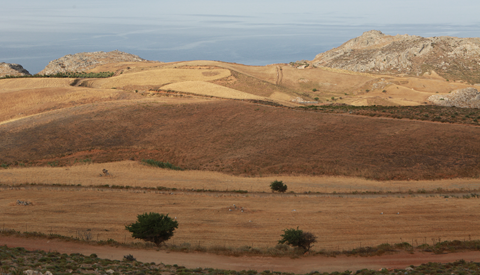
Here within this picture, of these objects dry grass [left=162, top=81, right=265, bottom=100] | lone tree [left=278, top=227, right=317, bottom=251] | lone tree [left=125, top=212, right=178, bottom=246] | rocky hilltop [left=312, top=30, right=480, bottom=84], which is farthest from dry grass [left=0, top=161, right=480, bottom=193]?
rocky hilltop [left=312, top=30, right=480, bottom=84]

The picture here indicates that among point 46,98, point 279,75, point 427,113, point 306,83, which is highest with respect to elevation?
point 279,75

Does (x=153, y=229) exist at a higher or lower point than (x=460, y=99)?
lower

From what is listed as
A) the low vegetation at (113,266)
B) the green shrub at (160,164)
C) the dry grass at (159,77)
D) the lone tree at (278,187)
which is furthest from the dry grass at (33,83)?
the low vegetation at (113,266)

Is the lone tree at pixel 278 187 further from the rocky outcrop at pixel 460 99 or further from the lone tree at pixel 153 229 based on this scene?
the rocky outcrop at pixel 460 99

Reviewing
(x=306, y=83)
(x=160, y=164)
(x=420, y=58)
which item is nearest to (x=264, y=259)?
(x=160, y=164)

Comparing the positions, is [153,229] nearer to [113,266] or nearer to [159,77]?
[113,266]

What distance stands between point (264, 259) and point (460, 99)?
68213 mm

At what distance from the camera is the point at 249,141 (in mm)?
40812

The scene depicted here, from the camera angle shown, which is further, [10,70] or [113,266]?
[10,70]

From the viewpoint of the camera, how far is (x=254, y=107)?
165 ft

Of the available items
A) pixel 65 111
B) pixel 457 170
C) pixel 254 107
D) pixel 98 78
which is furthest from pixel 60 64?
pixel 457 170

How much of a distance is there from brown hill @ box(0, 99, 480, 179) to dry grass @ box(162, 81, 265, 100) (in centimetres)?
1499

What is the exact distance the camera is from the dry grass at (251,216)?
18828 millimetres

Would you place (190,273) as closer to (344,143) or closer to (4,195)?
(4,195)
